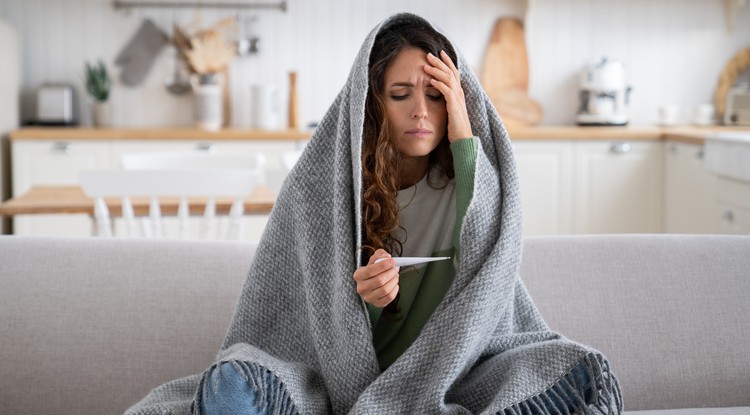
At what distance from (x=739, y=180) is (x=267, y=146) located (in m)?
2.05

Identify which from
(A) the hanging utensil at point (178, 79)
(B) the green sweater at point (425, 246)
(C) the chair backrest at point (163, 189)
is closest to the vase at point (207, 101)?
(A) the hanging utensil at point (178, 79)

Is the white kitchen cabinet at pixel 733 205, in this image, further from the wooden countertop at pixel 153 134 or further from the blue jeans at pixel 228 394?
the blue jeans at pixel 228 394

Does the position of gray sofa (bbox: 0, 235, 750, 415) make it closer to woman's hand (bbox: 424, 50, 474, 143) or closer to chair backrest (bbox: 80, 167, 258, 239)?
woman's hand (bbox: 424, 50, 474, 143)

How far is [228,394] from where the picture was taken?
4.20 feet

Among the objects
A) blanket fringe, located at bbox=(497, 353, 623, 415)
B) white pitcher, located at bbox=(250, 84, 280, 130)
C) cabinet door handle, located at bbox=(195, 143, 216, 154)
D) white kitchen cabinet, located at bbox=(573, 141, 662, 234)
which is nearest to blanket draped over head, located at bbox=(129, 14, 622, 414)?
blanket fringe, located at bbox=(497, 353, 623, 415)

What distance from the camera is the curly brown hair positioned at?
4.95 feet

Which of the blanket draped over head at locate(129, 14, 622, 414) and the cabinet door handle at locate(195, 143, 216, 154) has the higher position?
the cabinet door handle at locate(195, 143, 216, 154)

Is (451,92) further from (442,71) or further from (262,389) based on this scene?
(262,389)

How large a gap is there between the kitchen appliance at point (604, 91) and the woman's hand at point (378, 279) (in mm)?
3430

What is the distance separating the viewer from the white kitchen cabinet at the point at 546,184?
4391 millimetres

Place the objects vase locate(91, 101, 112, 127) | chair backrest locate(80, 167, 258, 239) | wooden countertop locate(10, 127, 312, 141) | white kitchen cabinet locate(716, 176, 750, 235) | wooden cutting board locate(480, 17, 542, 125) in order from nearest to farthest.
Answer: chair backrest locate(80, 167, 258, 239)
white kitchen cabinet locate(716, 176, 750, 235)
wooden countertop locate(10, 127, 312, 141)
vase locate(91, 101, 112, 127)
wooden cutting board locate(480, 17, 542, 125)

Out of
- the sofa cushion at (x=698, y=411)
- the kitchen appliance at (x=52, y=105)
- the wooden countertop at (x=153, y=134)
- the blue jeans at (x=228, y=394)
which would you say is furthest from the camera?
the kitchen appliance at (x=52, y=105)

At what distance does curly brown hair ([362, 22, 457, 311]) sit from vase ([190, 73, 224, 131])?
10.2ft

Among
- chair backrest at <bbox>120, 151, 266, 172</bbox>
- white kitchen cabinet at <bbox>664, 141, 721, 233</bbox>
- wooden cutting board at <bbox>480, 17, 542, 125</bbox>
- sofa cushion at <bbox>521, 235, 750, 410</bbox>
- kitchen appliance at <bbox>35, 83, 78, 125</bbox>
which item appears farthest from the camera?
wooden cutting board at <bbox>480, 17, 542, 125</bbox>
